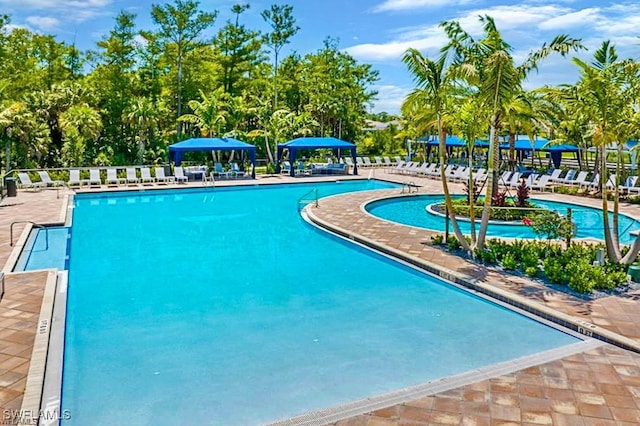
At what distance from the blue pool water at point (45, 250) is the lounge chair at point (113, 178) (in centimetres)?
901

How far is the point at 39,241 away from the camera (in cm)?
1216

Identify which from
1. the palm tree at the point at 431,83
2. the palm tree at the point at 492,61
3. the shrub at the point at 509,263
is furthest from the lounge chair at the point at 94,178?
the shrub at the point at 509,263

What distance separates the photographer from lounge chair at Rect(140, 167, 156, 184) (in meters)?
23.3

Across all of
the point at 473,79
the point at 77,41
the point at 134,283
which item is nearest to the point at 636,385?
the point at 473,79

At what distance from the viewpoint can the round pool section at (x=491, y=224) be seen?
13578 mm

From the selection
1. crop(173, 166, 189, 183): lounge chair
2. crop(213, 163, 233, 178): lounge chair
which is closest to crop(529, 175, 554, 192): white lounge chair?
crop(213, 163, 233, 178): lounge chair

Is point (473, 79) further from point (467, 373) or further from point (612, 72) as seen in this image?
point (467, 373)

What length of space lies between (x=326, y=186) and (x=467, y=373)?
19480 mm

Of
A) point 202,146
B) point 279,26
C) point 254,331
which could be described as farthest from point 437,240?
point 279,26

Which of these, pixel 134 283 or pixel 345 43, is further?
pixel 345 43

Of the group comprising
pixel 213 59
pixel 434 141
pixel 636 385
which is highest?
pixel 213 59

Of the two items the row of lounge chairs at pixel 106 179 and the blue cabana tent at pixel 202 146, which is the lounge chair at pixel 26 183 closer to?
the row of lounge chairs at pixel 106 179

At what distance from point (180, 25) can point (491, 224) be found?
2443cm

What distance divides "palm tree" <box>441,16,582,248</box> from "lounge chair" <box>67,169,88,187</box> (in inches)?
682
